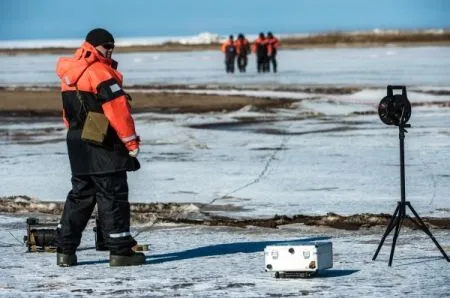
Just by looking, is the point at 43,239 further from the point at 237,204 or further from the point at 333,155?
the point at 333,155

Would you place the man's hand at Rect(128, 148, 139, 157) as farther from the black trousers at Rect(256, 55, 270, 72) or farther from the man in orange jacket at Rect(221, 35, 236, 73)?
the black trousers at Rect(256, 55, 270, 72)

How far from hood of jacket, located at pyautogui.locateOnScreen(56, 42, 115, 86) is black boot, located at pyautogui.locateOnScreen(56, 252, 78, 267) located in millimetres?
1181

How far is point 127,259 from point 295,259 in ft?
4.47

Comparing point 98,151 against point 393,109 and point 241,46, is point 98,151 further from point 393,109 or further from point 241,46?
point 241,46

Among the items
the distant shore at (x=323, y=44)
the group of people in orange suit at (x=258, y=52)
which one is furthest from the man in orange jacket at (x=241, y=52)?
the distant shore at (x=323, y=44)

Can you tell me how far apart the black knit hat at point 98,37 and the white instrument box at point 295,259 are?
1825 mm

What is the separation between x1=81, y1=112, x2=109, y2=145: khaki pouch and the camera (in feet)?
29.7

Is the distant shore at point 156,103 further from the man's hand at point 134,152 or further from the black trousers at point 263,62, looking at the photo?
the man's hand at point 134,152

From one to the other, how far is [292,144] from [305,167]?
3387mm

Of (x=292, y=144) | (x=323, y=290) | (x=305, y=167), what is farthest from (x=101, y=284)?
(x=292, y=144)

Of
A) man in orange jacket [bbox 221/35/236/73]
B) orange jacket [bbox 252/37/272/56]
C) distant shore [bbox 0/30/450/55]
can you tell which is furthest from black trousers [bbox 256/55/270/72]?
distant shore [bbox 0/30/450/55]

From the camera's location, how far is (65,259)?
939 centimetres

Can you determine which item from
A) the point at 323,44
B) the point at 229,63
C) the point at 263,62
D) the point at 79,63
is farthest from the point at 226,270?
the point at 323,44

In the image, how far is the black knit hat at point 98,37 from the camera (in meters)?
9.19
